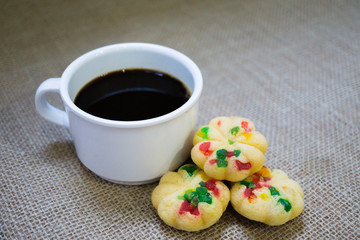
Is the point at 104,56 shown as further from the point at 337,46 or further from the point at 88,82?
the point at 337,46

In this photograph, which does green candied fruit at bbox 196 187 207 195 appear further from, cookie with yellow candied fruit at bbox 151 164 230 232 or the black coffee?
the black coffee

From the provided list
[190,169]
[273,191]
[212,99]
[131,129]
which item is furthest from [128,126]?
[212,99]

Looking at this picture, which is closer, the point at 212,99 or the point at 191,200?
the point at 191,200

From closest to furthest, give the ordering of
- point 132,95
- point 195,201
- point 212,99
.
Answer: point 195,201 < point 132,95 < point 212,99

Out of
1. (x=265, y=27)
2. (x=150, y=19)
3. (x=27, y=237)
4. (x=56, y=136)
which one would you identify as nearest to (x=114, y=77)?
(x=56, y=136)

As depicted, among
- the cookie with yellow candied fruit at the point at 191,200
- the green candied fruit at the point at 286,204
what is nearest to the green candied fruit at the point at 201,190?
the cookie with yellow candied fruit at the point at 191,200

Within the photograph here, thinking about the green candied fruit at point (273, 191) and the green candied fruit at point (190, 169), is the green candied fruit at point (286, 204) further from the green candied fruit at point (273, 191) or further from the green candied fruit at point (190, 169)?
the green candied fruit at point (190, 169)

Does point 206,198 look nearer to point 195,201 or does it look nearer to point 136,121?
point 195,201
